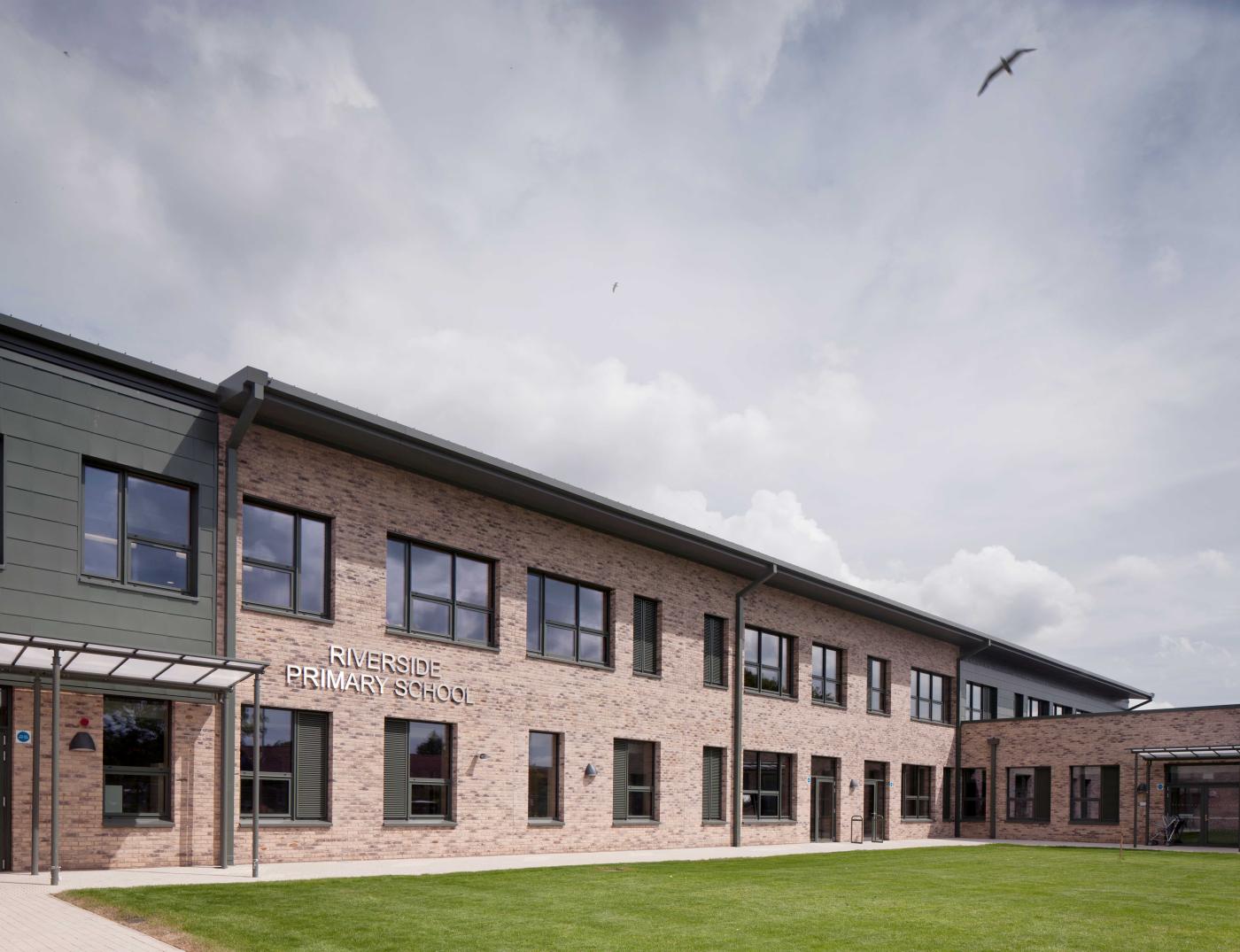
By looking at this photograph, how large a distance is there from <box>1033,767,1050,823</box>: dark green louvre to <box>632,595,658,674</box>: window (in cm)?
1629

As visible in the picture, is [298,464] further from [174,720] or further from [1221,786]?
[1221,786]

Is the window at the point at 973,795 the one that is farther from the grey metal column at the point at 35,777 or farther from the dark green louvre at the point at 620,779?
the grey metal column at the point at 35,777

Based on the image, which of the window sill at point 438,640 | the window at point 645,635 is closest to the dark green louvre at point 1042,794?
the window at point 645,635

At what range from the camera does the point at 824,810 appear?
Answer: 29344 millimetres

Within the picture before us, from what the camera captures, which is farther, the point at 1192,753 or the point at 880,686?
the point at 880,686

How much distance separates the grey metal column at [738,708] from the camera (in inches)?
1004

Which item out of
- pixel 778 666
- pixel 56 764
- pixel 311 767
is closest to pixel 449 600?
pixel 311 767

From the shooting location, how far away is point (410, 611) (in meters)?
19.2

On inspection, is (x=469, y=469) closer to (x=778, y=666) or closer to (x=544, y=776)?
(x=544, y=776)

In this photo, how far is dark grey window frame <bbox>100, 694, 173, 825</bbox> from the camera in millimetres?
14602

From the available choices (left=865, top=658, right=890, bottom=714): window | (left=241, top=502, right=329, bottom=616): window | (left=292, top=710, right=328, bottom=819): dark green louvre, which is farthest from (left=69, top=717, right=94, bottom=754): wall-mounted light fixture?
Result: (left=865, top=658, right=890, bottom=714): window

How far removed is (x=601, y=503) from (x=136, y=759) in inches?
378

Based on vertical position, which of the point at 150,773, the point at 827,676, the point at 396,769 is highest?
the point at 150,773

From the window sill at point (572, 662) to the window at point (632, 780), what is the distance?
5.31 ft
